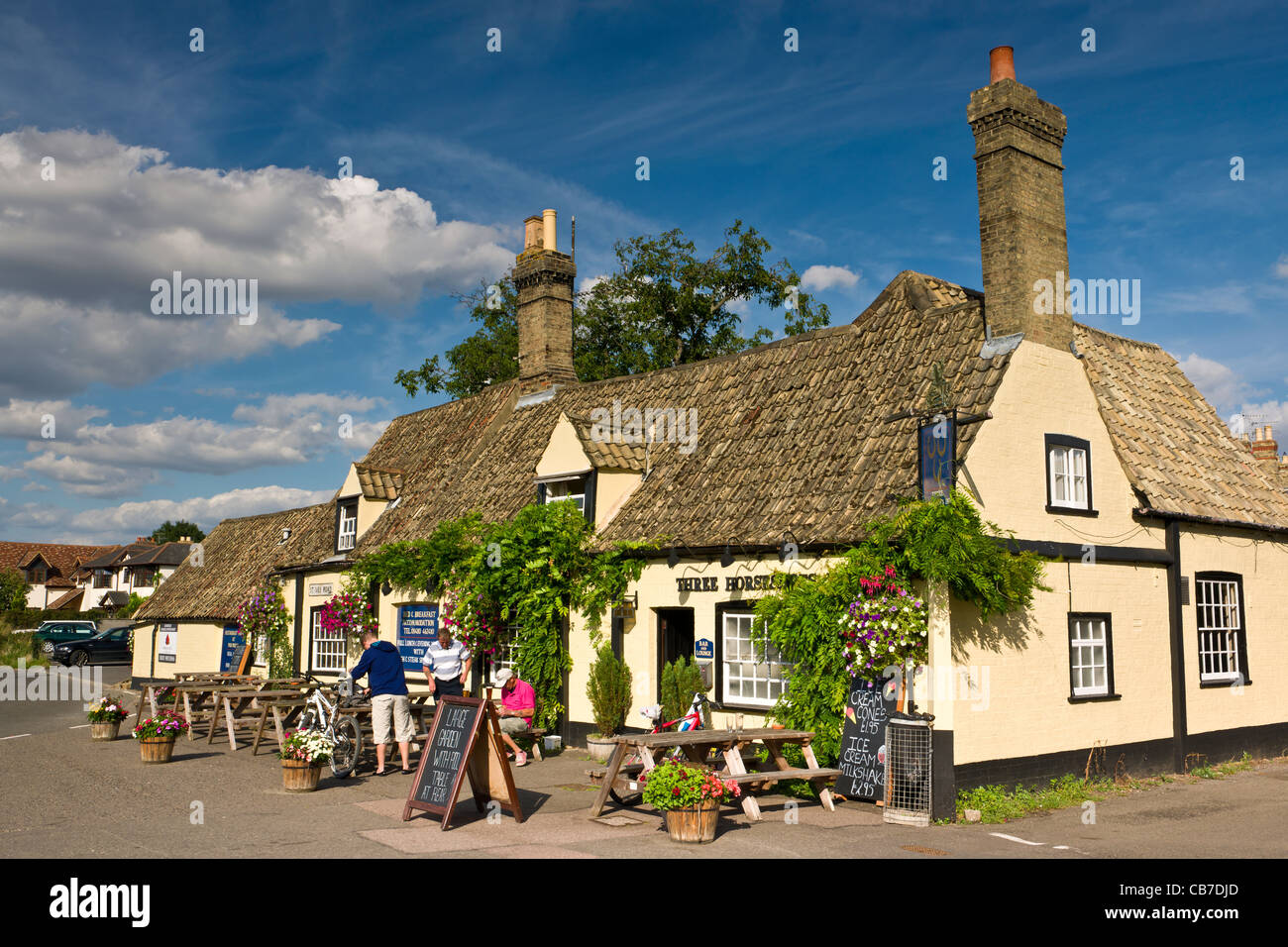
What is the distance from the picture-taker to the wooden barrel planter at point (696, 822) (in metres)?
9.35

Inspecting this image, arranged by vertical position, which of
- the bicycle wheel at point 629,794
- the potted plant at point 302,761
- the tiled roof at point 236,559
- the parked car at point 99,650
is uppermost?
the tiled roof at point 236,559

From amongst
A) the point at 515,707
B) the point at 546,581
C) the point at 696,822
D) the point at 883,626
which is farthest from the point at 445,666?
the point at 883,626

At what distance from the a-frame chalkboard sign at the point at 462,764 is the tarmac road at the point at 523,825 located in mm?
229

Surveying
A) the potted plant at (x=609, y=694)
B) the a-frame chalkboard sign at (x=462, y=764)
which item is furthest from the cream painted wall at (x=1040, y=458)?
the a-frame chalkboard sign at (x=462, y=764)

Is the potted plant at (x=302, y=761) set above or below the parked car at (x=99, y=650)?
above

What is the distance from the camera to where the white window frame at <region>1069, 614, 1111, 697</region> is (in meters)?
13.3

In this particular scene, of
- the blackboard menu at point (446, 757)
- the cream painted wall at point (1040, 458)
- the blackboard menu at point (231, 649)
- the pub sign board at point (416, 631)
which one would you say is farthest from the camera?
the blackboard menu at point (231, 649)

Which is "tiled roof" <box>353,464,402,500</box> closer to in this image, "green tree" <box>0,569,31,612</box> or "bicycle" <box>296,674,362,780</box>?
"bicycle" <box>296,674,362,780</box>

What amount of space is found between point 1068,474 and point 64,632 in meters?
48.0

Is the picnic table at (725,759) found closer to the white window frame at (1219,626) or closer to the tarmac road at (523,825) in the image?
the tarmac road at (523,825)
